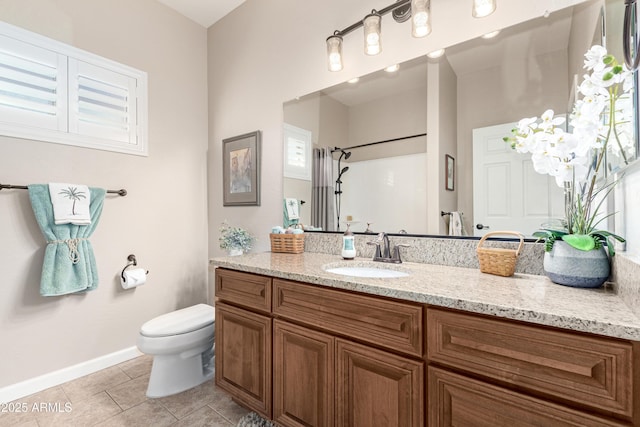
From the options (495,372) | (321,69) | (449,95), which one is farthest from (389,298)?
(321,69)

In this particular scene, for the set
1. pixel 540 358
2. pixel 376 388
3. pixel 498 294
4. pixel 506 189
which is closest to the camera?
pixel 540 358

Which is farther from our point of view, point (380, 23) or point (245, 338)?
point (380, 23)

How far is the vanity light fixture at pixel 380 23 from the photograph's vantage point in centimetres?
128

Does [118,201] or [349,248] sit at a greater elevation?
[118,201]

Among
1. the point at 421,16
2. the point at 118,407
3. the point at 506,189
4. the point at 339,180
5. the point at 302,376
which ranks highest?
the point at 421,16

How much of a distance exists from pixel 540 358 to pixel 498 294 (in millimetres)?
203

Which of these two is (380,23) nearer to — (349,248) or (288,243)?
(349,248)

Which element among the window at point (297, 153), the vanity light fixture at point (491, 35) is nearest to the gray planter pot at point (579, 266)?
the vanity light fixture at point (491, 35)

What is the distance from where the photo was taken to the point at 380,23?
162cm

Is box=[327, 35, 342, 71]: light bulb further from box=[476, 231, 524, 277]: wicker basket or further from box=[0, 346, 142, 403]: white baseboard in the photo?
box=[0, 346, 142, 403]: white baseboard

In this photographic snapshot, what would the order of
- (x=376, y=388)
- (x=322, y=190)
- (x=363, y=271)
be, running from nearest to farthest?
1. (x=376, y=388)
2. (x=363, y=271)
3. (x=322, y=190)

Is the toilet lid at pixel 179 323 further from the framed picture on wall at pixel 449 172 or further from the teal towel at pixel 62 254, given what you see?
the framed picture on wall at pixel 449 172

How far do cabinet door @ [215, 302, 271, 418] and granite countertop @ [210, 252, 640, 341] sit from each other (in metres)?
0.29

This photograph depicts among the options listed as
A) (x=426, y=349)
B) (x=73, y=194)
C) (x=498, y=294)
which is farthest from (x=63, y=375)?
(x=498, y=294)
